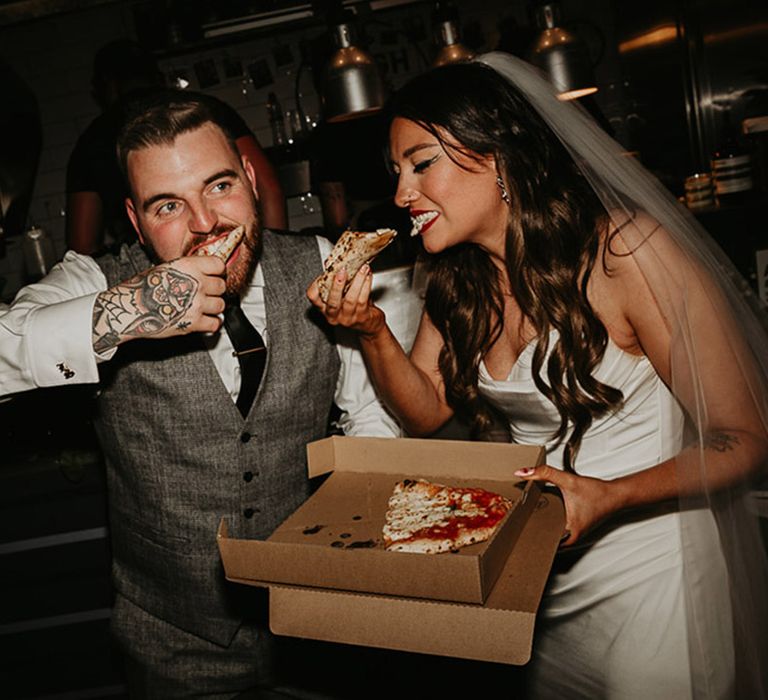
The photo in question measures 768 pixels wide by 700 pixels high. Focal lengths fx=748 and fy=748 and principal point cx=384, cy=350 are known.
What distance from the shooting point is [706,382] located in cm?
174

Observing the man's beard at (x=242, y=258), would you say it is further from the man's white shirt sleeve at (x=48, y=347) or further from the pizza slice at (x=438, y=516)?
the pizza slice at (x=438, y=516)

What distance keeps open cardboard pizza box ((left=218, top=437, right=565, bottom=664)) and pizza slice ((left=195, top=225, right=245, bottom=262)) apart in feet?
2.28

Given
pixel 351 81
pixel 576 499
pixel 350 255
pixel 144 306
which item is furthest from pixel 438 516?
pixel 351 81

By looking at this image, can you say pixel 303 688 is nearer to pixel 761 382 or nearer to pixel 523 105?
pixel 761 382

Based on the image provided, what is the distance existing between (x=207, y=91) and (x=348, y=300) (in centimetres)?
445

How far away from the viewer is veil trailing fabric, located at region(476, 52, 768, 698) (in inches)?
66.7

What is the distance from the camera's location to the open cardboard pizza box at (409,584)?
1.22 meters

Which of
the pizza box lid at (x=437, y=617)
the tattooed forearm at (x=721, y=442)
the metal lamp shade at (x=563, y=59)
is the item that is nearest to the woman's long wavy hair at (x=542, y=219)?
the tattooed forearm at (x=721, y=442)

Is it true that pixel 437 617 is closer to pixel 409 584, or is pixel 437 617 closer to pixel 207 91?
pixel 409 584

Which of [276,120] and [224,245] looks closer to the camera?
[224,245]

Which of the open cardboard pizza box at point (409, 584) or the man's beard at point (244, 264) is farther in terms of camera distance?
the man's beard at point (244, 264)

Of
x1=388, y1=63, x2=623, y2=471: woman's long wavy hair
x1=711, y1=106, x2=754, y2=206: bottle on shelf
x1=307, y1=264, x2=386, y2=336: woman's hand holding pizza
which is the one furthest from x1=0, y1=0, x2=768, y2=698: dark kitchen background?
x1=388, y1=63, x2=623, y2=471: woman's long wavy hair

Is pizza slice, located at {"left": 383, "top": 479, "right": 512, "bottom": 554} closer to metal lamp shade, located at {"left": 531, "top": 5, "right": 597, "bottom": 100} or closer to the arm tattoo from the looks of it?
the arm tattoo

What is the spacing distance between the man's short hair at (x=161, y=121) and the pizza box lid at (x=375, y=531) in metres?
0.90
